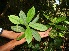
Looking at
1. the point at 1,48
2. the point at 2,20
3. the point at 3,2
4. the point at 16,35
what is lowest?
the point at 1,48

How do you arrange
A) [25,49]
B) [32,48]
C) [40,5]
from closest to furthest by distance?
[32,48]
[25,49]
[40,5]

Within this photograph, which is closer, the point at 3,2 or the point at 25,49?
the point at 25,49

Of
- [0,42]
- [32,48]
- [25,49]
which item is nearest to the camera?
[32,48]

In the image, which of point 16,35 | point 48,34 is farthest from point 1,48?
point 48,34

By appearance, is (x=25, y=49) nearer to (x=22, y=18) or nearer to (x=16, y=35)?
(x=16, y=35)

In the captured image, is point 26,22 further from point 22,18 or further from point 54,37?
point 54,37

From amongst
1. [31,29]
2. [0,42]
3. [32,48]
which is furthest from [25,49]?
[31,29]

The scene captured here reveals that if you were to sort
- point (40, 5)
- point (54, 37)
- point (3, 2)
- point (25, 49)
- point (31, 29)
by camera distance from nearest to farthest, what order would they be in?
1. point (31, 29)
2. point (54, 37)
3. point (25, 49)
4. point (40, 5)
5. point (3, 2)

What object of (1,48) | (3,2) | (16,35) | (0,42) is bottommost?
(1,48)

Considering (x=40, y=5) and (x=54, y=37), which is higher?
(x=40, y=5)
